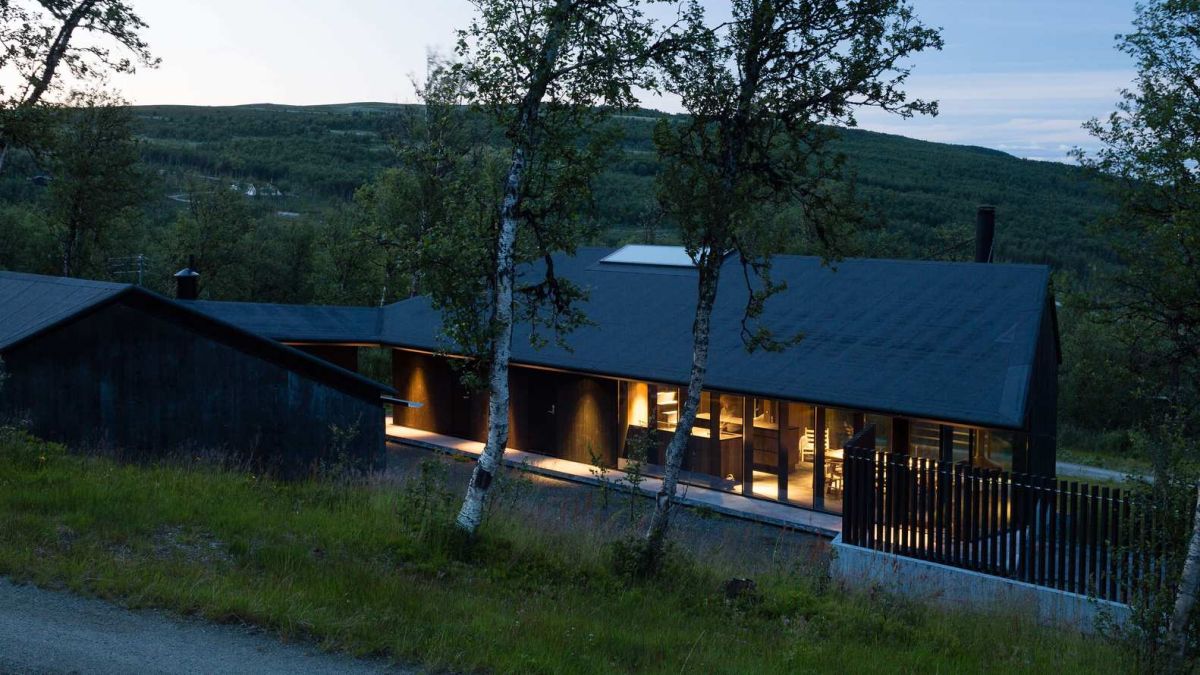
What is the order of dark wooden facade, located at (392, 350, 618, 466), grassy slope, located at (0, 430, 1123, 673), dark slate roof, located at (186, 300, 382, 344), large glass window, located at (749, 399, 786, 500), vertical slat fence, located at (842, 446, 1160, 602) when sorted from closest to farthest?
grassy slope, located at (0, 430, 1123, 673)
vertical slat fence, located at (842, 446, 1160, 602)
large glass window, located at (749, 399, 786, 500)
dark wooden facade, located at (392, 350, 618, 466)
dark slate roof, located at (186, 300, 382, 344)

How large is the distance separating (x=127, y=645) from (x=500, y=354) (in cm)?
491

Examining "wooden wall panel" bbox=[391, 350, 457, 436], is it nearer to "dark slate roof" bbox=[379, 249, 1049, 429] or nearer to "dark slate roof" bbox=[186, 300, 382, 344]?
"dark slate roof" bbox=[186, 300, 382, 344]

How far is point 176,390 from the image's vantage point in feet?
51.5

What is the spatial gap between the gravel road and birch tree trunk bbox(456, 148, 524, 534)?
3.64 m

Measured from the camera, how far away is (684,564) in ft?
34.6

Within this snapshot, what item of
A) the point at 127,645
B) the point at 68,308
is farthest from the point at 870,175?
the point at 127,645

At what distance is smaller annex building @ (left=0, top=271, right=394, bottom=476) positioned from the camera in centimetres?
1460

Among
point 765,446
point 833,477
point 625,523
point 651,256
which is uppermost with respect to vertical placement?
point 651,256

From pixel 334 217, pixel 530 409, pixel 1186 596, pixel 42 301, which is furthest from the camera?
pixel 334 217

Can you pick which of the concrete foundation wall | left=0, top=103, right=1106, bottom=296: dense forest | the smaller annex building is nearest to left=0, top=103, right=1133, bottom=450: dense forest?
left=0, top=103, right=1106, bottom=296: dense forest

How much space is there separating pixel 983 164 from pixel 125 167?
3432 inches

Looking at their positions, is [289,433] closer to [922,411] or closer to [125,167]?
[922,411]

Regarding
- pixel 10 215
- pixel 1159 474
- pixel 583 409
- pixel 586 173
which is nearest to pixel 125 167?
pixel 10 215

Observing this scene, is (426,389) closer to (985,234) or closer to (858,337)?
(858,337)
